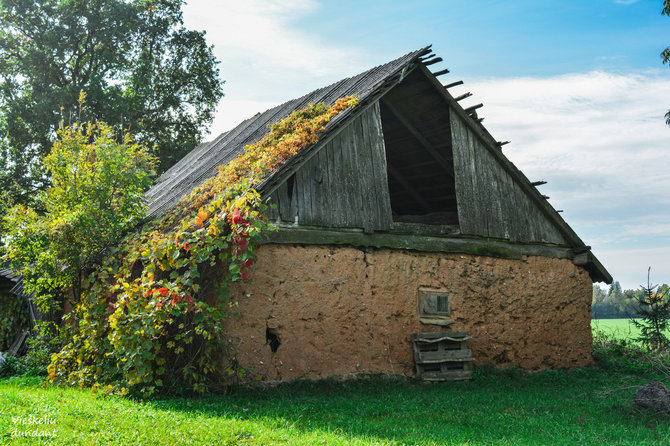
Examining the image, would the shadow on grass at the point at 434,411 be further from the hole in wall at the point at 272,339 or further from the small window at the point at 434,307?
the small window at the point at 434,307

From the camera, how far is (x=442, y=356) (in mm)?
10547

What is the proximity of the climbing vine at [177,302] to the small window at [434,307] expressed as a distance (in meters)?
3.54

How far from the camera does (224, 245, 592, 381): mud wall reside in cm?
905

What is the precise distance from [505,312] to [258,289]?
5.39 m

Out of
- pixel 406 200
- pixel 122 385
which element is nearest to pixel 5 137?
pixel 406 200

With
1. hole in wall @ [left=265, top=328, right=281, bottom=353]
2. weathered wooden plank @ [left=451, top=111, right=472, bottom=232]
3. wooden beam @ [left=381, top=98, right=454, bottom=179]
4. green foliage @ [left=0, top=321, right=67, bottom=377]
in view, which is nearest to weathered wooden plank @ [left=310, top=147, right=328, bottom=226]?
hole in wall @ [left=265, top=328, right=281, bottom=353]

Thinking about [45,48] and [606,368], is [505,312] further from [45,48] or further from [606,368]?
[45,48]

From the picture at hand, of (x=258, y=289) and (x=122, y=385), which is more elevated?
(x=258, y=289)

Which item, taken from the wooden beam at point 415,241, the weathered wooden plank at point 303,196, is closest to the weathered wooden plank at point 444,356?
the wooden beam at point 415,241

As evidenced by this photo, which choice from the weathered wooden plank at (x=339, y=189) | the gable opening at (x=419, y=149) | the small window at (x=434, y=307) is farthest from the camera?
the gable opening at (x=419, y=149)

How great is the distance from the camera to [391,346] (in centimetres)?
1020

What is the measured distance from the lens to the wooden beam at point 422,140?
39.5 ft

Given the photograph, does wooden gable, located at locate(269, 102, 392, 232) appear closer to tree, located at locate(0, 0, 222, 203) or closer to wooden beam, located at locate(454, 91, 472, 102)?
wooden beam, located at locate(454, 91, 472, 102)

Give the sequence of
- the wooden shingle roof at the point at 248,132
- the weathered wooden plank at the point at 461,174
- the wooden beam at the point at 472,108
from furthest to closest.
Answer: the wooden beam at the point at 472,108, the weathered wooden plank at the point at 461,174, the wooden shingle roof at the point at 248,132
